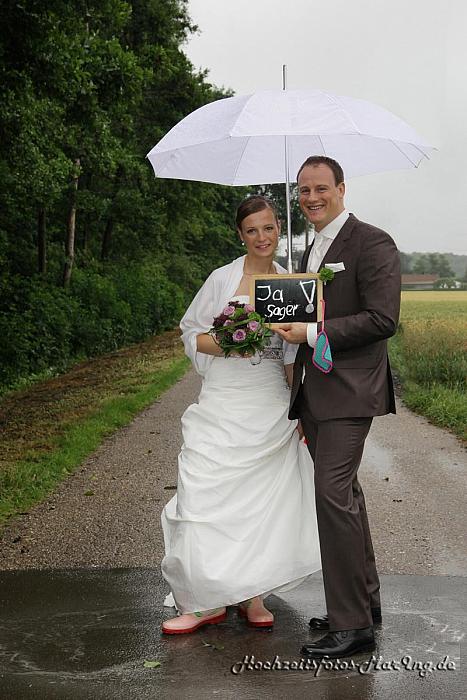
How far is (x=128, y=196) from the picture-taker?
115 ft

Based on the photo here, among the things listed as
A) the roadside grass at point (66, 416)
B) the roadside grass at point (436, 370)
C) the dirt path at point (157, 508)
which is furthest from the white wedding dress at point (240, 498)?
the roadside grass at point (436, 370)

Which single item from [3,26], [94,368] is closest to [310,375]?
[3,26]

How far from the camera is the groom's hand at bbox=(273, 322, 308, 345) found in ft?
16.1

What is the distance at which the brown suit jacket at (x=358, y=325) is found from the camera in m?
4.79

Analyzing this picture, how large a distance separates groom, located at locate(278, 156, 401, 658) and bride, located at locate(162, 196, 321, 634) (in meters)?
0.30

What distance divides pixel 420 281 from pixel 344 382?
156 feet

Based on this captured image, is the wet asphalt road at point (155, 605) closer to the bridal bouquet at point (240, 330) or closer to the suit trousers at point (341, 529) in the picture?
the suit trousers at point (341, 529)

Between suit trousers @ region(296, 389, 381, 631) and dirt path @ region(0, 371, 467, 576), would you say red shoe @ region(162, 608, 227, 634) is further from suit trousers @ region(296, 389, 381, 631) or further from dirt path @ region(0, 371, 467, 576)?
dirt path @ region(0, 371, 467, 576)

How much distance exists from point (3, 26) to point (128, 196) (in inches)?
849

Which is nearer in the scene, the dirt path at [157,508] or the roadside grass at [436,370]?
the dirt path at [157,508]

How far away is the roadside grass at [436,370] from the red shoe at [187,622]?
7099mm

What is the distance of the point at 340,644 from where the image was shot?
4.66m

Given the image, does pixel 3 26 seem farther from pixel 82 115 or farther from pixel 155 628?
pixel 155 628

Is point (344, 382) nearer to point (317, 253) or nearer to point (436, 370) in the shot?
point (317, 253)
